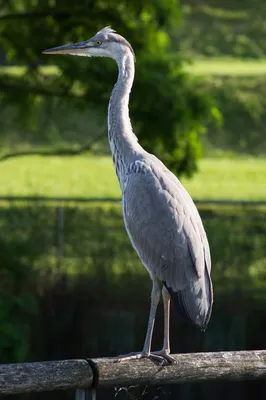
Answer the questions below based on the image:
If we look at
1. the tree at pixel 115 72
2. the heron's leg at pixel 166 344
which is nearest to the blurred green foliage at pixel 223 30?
the tree at pixel 115 72

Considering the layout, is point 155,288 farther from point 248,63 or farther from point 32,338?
point 248,63

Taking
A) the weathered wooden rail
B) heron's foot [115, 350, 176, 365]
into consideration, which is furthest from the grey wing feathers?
the weathered wooden rail

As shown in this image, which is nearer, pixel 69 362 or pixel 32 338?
pixel 69 362

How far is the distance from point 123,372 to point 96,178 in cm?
2119

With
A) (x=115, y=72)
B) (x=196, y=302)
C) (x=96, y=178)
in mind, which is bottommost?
(x=96, y=178)

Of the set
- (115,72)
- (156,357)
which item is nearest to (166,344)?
(156,357)

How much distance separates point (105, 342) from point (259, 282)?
108 inches

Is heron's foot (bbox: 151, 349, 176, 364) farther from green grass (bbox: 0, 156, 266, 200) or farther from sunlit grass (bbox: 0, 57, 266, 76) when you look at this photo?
sunlit grass (bbox: 0, 57, 266, 76)

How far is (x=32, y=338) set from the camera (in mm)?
10469

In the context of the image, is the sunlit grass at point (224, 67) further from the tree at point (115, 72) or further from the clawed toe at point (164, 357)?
the clawed toe at point (164, 357)

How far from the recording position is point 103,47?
16.5 ft

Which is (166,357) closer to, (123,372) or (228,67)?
(123,372)

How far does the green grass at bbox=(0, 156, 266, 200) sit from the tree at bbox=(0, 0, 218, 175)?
8.27 meters

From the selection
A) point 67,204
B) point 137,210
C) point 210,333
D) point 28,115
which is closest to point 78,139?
point 67,204
